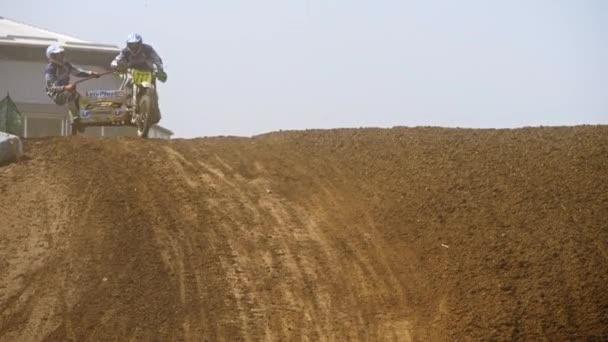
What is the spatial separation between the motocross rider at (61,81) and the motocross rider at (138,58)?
2.91 ft

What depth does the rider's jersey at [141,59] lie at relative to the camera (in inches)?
570

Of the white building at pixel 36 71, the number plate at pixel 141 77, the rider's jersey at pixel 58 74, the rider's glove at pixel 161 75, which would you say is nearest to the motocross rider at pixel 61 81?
the rider's jersey at pixel 58 74

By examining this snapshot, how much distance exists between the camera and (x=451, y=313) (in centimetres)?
770

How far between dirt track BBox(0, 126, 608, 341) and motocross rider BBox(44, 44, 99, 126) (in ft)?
10.7

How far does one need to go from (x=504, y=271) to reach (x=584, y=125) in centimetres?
515

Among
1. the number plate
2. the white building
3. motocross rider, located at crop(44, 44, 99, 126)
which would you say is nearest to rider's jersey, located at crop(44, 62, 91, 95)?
motocross rider, located at crop(44, 44, 99, 126)

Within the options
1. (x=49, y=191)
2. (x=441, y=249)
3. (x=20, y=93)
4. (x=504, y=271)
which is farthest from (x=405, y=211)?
(x=20, y=93)

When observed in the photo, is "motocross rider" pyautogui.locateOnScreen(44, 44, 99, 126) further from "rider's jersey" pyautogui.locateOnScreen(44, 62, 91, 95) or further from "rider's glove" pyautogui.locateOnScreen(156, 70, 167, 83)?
"rider's glove" pyautogui.locateOnScreen(156, 70, 167, 83)

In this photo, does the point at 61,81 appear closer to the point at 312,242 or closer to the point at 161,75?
the point at 161,75

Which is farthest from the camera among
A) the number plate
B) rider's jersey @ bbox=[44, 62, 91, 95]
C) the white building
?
the white building

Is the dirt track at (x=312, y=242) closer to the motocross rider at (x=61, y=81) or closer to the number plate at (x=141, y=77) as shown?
the number plate at (x=141, y=77)

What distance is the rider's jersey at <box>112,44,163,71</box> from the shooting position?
14.5 meters

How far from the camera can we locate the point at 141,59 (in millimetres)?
14516

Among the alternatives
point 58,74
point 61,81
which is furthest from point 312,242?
point 58,74
